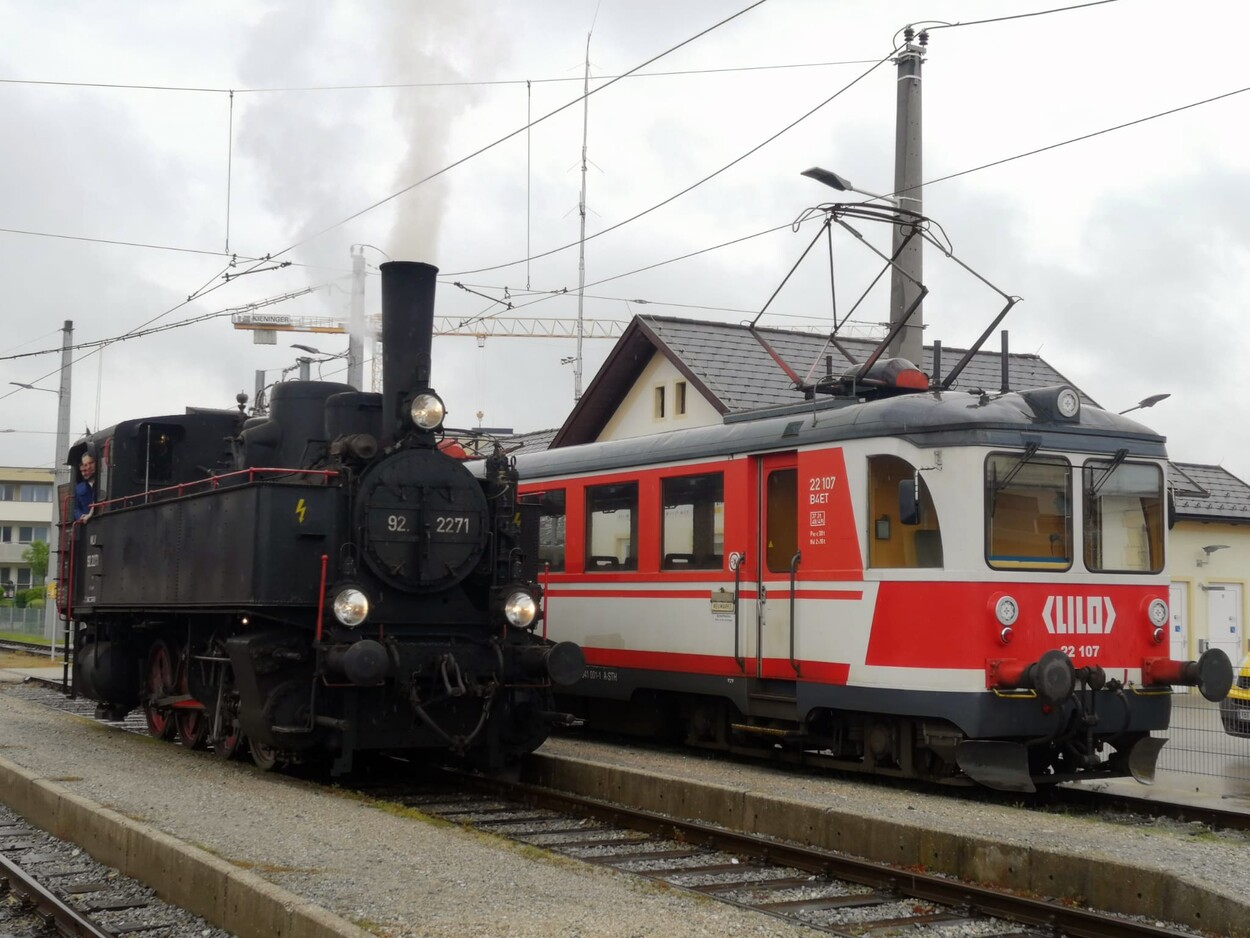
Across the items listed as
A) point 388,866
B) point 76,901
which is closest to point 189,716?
point 76,901

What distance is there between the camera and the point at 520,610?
1167 centimetres

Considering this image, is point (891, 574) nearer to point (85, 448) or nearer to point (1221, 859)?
point (1221, 859)

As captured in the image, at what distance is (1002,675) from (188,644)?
7153 mm

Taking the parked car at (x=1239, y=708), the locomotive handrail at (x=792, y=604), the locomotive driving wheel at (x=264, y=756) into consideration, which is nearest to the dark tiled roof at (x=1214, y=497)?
the parked car at (x=1239, y=708)

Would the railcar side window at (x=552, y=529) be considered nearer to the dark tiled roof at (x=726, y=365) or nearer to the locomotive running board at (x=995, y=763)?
the locomotive running board at (x=995, y=763)

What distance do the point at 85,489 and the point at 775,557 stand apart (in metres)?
8.25

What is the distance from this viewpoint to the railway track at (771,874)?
706 cm

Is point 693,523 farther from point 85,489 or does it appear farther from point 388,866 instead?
point 85,489

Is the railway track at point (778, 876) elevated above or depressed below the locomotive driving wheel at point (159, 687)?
below

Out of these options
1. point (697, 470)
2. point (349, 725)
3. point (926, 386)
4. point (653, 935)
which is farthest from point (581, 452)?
point (653, 935)

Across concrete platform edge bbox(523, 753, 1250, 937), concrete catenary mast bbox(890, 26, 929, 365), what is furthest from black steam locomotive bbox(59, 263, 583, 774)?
concrete catenary mast bbox(890, 26, 929, 365)

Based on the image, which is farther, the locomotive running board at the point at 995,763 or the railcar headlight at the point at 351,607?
the railcar headlight at the point at 351,607

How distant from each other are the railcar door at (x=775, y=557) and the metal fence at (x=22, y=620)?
43.0 metres

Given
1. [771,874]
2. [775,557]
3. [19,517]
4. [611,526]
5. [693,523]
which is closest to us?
[771,874]
